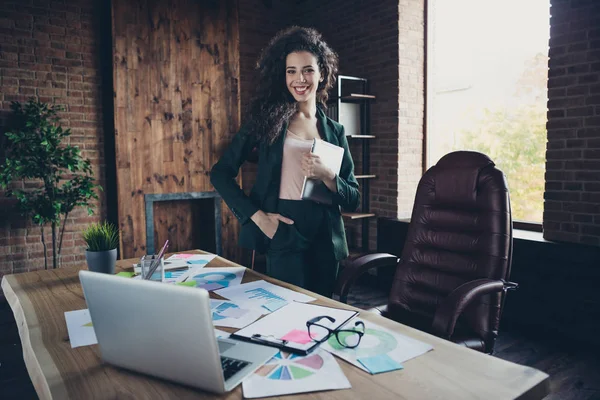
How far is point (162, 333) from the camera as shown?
2.93 ft

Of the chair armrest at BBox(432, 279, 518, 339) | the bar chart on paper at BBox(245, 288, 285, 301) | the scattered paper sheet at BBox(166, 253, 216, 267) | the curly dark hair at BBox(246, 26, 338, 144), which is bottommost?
the chair armrest at BBox(432, 279, 518, 339)

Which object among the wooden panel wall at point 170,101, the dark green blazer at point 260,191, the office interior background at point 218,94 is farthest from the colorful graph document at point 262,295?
the wooden panel wall at point 170,101

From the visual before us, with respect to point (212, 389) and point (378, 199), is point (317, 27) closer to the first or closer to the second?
point (378, 199)

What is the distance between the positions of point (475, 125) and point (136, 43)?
3266 mm

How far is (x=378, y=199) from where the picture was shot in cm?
467

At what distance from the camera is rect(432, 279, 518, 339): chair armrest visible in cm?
148

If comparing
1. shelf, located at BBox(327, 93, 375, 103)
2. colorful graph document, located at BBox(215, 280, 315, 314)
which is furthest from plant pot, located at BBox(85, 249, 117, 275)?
shelf, located at BBox(327, 93, 375, 103)

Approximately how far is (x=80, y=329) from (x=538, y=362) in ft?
8.89

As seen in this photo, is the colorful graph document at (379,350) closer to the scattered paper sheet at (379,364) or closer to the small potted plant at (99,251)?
the scattered paper sheet at (379,364)

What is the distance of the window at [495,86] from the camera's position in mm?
3686

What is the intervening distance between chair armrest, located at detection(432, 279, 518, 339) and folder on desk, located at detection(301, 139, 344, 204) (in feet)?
2.04

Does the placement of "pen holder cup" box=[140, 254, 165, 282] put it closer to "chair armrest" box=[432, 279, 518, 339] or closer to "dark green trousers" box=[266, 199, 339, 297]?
"dark green trousers" box=[266, 199, 339, 297]

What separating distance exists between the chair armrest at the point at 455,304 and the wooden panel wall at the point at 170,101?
3484 millimetres

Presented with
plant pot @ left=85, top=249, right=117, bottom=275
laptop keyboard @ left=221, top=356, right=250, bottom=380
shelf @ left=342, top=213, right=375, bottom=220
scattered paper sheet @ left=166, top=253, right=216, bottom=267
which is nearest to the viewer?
laptop keyboard @ left=221, top=356, right=250, bottom=380
